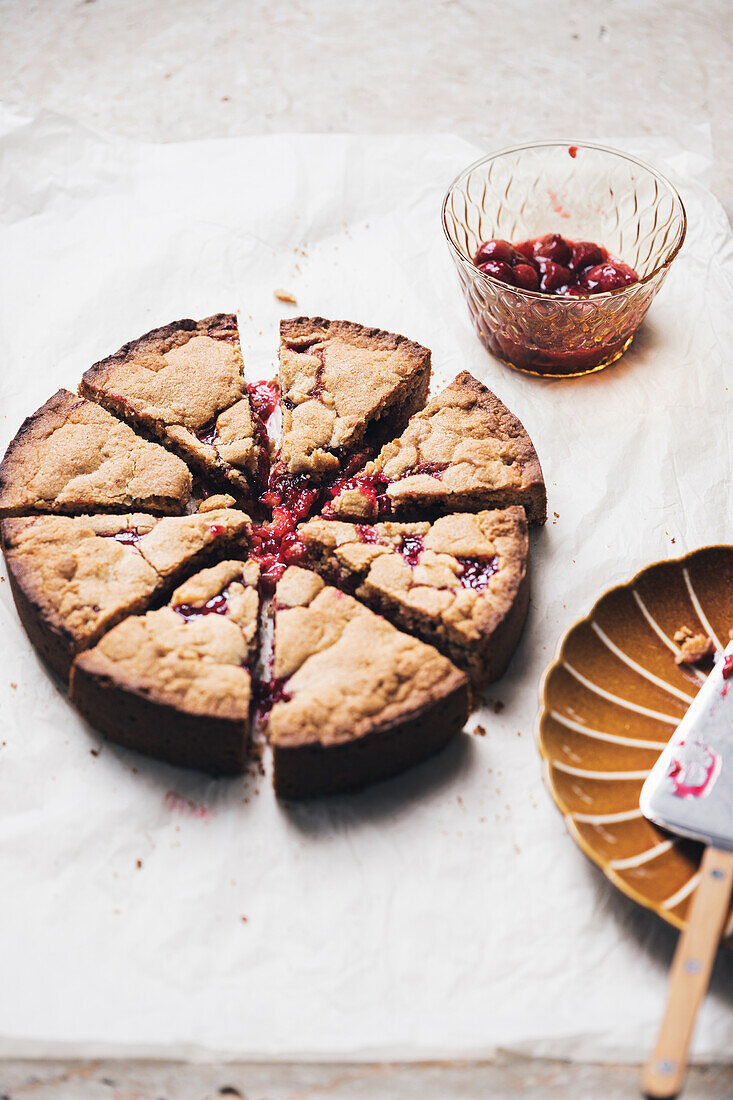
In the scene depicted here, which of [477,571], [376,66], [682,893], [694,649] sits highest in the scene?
[376,66]

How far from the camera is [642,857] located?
316 cm

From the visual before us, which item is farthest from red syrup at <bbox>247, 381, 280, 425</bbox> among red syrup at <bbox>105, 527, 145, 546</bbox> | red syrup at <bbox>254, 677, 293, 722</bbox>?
red syrup at <bbox>254, 677, 293, 722</bbox>

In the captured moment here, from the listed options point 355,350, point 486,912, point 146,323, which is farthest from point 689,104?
point 486,912

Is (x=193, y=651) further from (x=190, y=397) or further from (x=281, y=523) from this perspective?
(x=190, y=397)

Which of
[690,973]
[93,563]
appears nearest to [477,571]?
[93,563]

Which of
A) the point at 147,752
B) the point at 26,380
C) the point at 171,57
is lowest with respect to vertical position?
the point at 147,752

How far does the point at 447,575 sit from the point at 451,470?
535 mm

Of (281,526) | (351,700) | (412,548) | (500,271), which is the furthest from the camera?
(500,271)

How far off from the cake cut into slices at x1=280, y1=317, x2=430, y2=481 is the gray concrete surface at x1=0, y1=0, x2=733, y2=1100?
1964 mm

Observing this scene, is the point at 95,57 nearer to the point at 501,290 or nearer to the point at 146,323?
the point at 146,323

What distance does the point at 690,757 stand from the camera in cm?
329

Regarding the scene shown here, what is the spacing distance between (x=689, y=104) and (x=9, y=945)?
5686mm

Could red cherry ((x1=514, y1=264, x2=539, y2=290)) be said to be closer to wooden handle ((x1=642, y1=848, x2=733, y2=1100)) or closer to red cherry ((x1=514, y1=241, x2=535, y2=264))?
red cherry ((x1=514, y1=241, x2=535, y2=264))

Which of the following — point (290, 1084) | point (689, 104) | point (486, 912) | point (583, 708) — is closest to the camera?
point (290, 1084)
